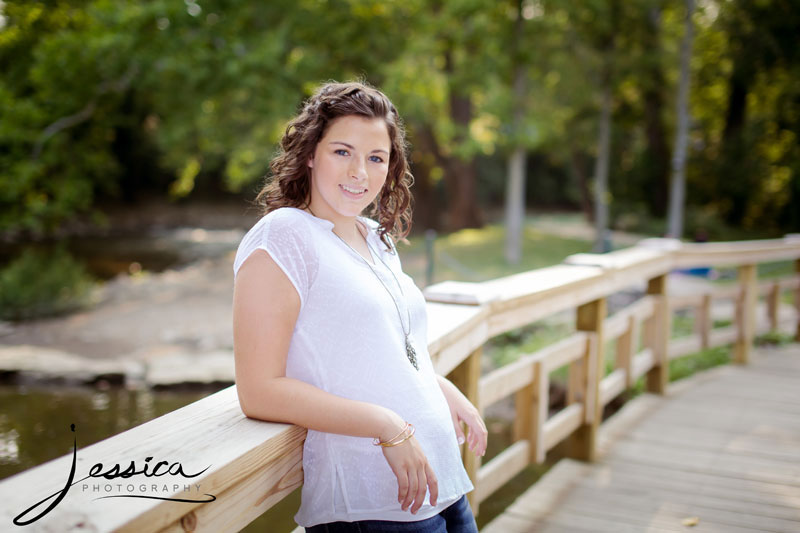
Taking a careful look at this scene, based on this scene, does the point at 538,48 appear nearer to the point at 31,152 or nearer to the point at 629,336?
the point at 31,152

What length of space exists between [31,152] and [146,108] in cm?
1258

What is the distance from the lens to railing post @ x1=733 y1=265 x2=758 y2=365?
17.1ft

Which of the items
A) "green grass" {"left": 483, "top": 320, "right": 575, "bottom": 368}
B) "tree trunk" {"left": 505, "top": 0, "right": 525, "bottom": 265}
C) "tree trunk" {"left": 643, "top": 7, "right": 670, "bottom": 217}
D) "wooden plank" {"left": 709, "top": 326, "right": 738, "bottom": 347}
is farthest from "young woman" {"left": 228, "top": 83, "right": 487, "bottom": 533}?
"tree trunk" {"left": 643, "top": 7, "right": 670, "bottom": 217}

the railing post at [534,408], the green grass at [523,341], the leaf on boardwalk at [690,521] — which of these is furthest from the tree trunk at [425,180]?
the leaf on boardwalk at [690,521]

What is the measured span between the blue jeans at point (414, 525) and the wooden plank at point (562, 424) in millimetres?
A: 1510

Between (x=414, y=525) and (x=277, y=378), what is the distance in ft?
1.39

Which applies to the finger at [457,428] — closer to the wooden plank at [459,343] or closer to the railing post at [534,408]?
the wooden plank at [459,343]

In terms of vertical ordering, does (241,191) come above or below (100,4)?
below

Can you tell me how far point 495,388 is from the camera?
98.3 inches

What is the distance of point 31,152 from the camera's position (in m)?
10.6

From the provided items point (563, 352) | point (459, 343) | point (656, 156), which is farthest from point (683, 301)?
point (656, 156)

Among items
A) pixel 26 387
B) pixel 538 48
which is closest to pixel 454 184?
pixel 538 48

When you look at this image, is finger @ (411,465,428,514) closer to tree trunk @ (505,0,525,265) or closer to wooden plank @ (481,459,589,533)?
wooden plank @ (481,459,589,533)

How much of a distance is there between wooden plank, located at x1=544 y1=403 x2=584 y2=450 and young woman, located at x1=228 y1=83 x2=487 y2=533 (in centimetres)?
154
